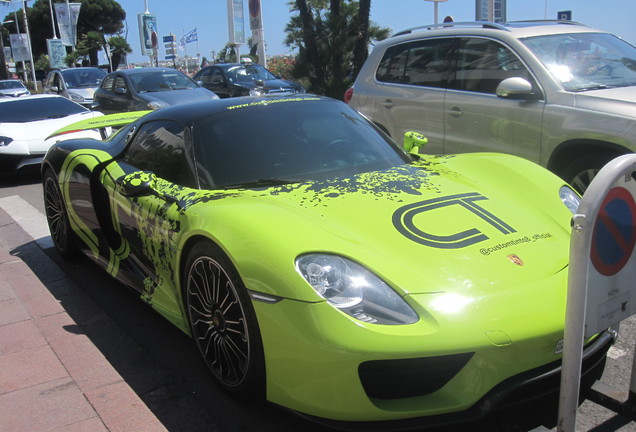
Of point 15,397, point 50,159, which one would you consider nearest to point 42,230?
point 50,159

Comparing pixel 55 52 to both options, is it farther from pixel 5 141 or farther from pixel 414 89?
pixel 414 89

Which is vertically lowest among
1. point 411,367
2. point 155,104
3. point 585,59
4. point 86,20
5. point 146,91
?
point 411,367

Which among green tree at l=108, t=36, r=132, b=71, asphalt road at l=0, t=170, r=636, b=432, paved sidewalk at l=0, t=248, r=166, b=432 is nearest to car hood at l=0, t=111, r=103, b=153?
asphalt road at l=0, t=170, r=636, b=432

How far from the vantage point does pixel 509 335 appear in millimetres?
2195

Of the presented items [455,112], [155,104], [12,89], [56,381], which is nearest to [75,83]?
[155,104]

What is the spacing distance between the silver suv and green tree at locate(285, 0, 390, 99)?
12.1 metres

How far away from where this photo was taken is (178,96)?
492 inches

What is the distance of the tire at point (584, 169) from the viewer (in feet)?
15.1

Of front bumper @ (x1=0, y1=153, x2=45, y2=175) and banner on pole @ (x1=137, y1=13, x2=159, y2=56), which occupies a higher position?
banner on pole @ (x1=137, y1=13, x2=159, y2=56)

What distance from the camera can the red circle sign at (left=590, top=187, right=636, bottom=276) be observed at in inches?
82.5

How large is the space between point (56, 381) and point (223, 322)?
37.9 inches

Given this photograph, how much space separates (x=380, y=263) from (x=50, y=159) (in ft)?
11.3

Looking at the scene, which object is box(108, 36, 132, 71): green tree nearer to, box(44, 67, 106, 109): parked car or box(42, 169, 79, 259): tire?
box(44, 67, 106, 109): parked car

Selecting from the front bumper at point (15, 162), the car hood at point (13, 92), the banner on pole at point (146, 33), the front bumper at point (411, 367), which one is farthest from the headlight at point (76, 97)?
the banner on pole at point (146, 33)
